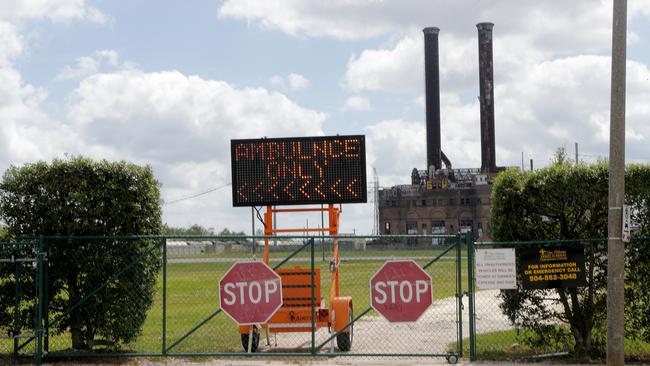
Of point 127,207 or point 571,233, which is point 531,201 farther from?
point 127,207

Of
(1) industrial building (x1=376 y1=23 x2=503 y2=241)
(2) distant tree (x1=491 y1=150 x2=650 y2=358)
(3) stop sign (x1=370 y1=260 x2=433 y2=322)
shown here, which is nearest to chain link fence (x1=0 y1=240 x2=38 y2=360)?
(3) stop sign (x1=370 y1=260 x2=433 y2=322)

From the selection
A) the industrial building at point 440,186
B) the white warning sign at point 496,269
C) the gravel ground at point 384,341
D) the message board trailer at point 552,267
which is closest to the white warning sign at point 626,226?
the message board trailer at point 552,267

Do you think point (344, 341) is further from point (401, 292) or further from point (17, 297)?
point (17, 297)

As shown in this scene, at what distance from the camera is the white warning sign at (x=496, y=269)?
13.5m

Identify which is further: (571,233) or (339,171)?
(339,171)

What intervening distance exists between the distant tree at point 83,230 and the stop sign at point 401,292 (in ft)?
12.4

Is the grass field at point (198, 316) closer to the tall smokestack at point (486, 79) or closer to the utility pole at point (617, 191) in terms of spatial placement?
the utility pole at point (617, 191)

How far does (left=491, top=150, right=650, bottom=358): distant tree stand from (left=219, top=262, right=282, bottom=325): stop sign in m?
3.75

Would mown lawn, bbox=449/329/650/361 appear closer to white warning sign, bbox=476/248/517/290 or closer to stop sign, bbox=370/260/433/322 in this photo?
white warning sign, bbox=476/248/517/290

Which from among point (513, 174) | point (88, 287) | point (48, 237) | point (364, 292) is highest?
point (513, 174)

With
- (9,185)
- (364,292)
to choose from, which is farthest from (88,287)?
(364,292)

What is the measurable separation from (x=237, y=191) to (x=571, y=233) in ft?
18.7

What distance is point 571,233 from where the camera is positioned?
1394 centimetres

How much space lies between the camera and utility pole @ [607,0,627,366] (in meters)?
11.8
